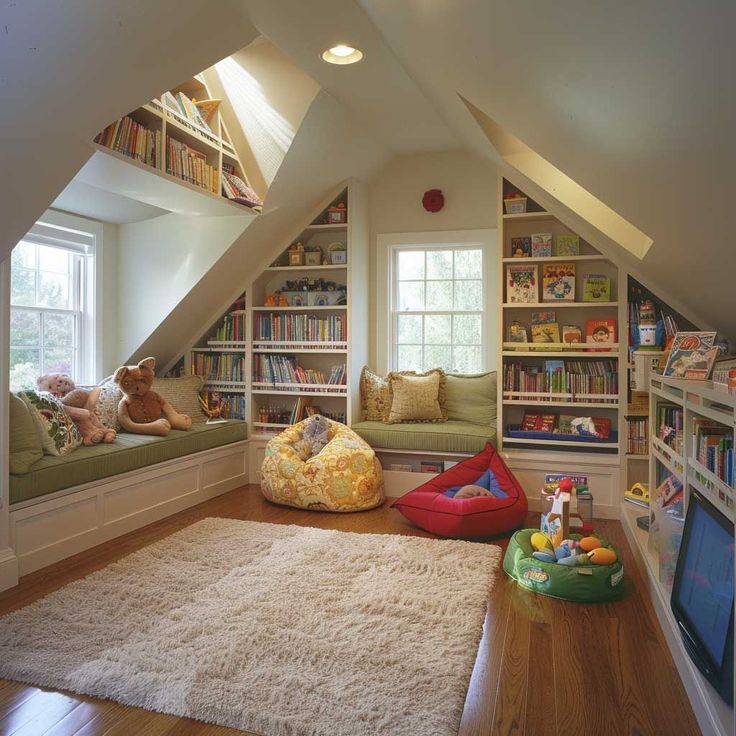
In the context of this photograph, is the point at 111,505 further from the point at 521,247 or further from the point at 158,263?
the point at 521,247

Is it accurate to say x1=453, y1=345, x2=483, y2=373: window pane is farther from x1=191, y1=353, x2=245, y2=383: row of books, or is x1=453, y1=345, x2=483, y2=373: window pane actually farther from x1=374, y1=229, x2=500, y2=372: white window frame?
x1=191, y1=353, x2=245, y2=383: row of books

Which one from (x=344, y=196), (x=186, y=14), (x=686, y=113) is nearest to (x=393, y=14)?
(x=186, y=14)

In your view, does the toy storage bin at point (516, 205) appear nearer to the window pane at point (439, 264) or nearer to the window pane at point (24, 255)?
the window pane at point (439, 264)

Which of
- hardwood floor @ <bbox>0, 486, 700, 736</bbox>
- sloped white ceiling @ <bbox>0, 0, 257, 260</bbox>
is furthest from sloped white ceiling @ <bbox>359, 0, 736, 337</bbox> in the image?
hardwood floor @ <bbox>0, 486, 700, 736</bbox>

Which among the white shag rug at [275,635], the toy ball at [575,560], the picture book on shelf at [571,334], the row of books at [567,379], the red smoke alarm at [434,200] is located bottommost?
the white shag rug at [275,635]

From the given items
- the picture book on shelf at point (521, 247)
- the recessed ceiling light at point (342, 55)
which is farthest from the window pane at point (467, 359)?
the recessed ceiling light at point (342, 55)

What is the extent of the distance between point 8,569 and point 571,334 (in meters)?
3.72

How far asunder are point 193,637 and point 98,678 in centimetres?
37

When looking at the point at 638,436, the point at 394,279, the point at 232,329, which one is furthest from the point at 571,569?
the point at 232,329

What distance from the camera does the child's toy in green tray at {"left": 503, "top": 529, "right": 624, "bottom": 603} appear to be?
2.63 metres

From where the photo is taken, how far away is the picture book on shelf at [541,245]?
14.1ft

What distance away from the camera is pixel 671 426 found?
2748 millimetres

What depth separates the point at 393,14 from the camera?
8.12ft

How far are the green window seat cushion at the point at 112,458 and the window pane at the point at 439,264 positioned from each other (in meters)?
2.10
